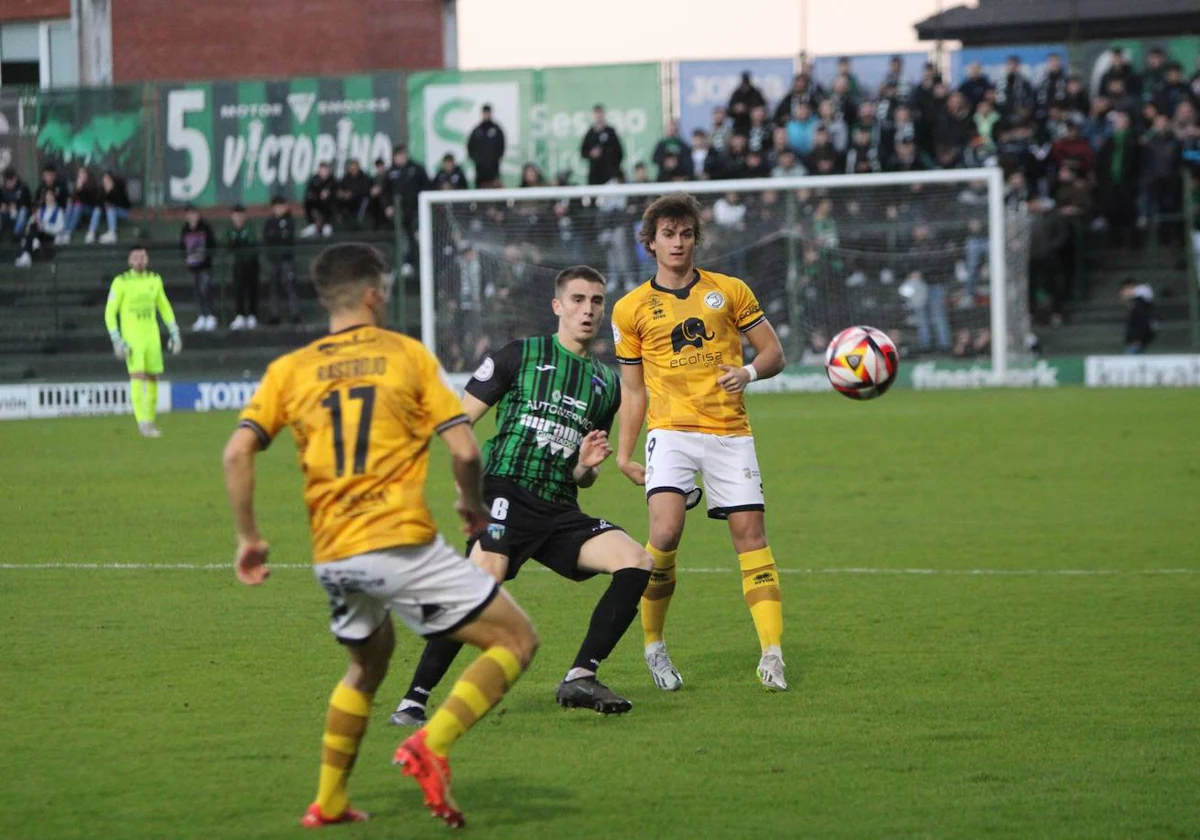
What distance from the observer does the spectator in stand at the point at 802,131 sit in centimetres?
2877

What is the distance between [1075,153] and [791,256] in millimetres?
4822

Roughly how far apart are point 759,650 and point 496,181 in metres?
22.6

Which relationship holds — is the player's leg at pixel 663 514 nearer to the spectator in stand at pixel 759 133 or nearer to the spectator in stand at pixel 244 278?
the spectator in stand at pixel 759 133

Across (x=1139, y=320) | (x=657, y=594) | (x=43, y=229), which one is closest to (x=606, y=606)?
(x=657, y=594)

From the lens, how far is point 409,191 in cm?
2973

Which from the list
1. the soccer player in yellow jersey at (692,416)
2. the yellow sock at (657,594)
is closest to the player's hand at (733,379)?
the soccer player in yellow jersey at (692,416)

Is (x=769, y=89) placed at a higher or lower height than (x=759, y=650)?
higher

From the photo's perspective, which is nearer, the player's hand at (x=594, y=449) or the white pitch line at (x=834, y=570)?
the player's hand at (x=594, y=449)

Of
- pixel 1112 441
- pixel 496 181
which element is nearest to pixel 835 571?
pixel 1112 441

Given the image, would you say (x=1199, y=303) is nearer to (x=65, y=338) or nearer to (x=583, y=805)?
(x=65, y=338)

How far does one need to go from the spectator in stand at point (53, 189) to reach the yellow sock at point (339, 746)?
28.6 metres

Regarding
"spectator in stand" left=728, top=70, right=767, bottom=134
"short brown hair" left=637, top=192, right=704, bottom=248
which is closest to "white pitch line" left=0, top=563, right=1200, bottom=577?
"short brown hair" left=637, top=192, right=704, bottom=248

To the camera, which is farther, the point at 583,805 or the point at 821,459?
the point at 821,459

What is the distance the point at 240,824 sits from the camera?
575 cm
